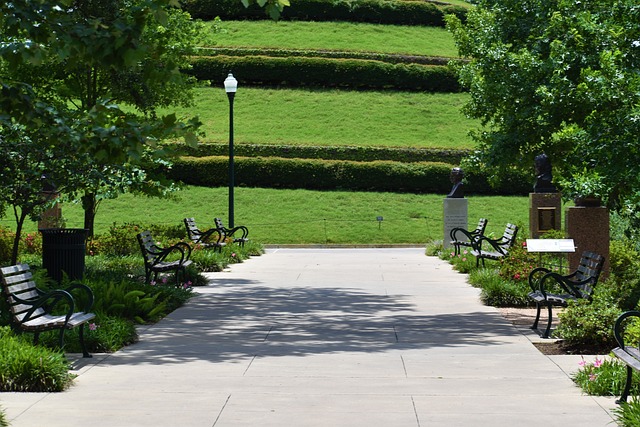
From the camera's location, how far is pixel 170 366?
416 inches

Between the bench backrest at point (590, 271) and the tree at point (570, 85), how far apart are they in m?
0.90

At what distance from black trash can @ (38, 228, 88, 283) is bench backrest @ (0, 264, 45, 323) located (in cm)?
598

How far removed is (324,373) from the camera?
10.1 meters

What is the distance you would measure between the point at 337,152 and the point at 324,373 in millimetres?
39920

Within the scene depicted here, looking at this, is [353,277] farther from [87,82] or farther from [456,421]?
[456,421]

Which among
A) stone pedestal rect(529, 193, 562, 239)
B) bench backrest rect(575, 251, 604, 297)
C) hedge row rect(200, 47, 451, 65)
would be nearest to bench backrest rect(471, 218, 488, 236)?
stone pedestal rect(529, 193, 562, 239)

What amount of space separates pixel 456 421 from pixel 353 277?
14.9 meters

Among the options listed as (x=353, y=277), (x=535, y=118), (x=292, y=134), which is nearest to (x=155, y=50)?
(x=535, y=118)

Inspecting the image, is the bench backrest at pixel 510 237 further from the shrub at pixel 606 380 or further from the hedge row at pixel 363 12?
the hedge row at pixel 363 12

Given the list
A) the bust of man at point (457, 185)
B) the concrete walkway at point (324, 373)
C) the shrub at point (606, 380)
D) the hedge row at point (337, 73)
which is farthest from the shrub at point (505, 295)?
the hedge row at point (337, 73)

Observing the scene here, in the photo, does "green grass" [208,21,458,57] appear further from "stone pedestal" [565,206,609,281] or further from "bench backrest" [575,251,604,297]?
"bench backrest" [575,251,604,297]

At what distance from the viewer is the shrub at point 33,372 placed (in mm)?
9156

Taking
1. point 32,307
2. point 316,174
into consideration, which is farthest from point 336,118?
point 32,307

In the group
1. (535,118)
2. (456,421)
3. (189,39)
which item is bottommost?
(456,421)
